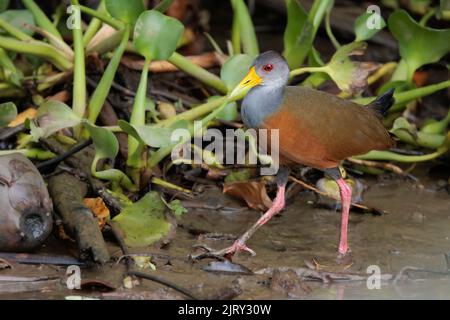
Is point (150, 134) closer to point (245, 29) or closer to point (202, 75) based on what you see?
point (202, 75)

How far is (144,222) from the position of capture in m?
4.66

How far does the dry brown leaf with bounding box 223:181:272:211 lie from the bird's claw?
0.65 m

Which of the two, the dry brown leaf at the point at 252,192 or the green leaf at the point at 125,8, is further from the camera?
the dry brown leaf at the point at 252,192

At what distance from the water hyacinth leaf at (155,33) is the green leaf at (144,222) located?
79cm

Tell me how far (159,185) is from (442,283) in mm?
1764

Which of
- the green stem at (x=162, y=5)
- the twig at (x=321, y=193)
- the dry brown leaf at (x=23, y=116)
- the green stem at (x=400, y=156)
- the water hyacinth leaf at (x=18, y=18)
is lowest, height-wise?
the twig at (x=321, y=193)

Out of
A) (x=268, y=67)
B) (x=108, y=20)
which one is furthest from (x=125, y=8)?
(x=268, y=67)

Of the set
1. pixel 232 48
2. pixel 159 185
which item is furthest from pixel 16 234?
pixel 232 48

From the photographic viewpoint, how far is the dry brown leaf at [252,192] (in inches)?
205

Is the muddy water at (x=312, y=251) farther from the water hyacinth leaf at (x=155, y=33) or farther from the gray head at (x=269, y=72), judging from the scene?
the water hyacinth leaf at (x=155, y=33)

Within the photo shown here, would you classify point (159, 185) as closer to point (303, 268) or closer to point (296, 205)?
point (296, 205)

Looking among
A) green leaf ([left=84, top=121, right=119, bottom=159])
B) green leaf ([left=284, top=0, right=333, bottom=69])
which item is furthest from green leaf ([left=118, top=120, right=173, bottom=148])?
green leaf ([left=284, top=0, right=333, bottom=69])

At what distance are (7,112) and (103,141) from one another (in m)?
0.65

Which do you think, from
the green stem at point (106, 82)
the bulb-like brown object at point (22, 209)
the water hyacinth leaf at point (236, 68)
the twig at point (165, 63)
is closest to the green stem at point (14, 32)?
the green stem at point (106, 82)
